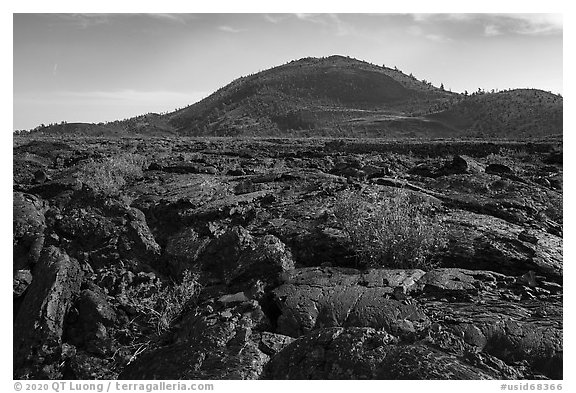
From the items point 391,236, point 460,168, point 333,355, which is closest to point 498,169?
point 460,168

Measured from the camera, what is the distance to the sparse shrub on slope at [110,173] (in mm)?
9055

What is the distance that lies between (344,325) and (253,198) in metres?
3.59

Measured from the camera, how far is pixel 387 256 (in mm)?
5660

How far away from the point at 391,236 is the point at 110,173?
6175 millimetres

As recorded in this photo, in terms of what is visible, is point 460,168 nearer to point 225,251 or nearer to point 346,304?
point 225,251

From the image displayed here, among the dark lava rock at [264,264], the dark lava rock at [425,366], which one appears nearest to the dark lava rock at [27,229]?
the dark lava rock at [264,264]

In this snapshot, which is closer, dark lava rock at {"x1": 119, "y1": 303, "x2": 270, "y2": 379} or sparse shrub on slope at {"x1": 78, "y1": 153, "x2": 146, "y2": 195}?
dark lava rock at {"x1": 119, "y1": 303, "x2": 270, "y2": 379}

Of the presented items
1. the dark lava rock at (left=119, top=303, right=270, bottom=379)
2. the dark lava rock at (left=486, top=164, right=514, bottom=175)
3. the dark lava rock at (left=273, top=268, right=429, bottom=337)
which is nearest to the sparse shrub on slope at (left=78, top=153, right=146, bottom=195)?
the dark lava rock at (left=119, top=303, right=270, bottom=379)

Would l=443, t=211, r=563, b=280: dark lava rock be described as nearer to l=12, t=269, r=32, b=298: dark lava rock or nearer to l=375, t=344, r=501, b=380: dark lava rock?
l=375, t=344, r=501, b=380: dark lava rock

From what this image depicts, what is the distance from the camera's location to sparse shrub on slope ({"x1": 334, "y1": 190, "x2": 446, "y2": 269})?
563cm

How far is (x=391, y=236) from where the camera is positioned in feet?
18.6

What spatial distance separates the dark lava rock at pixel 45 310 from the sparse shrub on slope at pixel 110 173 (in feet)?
9.67

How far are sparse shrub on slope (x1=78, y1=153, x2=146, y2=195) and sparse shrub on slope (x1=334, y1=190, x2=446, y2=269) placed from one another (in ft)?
14.2
